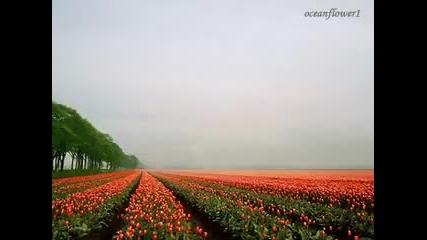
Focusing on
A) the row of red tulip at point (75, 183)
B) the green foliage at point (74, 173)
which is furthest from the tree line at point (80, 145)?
the row of red tulip at point (75, 183)

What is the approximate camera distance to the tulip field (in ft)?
13.5

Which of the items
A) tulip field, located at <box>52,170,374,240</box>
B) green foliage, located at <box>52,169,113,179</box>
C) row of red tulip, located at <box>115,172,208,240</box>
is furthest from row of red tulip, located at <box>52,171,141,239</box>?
green foliage, located at <box>52,169,113,179</box>

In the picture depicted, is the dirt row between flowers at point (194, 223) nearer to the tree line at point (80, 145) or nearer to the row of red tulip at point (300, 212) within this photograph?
the row of red tulip at point (300, 212)

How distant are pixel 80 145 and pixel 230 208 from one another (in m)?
2.25

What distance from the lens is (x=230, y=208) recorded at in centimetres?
455

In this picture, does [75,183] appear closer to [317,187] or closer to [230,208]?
[230,208]

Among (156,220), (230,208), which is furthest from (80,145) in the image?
(230,208)

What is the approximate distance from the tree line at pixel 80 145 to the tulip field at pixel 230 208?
33 centimetres

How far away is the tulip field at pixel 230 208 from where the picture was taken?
4.12 metres

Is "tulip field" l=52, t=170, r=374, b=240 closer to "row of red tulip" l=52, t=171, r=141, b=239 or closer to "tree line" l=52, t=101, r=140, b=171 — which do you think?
"row of red tulip" l=52, t=171, r=141, b=239
